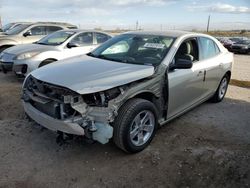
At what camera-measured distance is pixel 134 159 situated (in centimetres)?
364

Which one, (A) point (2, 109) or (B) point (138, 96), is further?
(A) point (2, 109)

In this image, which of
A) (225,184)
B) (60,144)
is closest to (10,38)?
(60,144)

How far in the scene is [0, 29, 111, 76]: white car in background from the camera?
714cm

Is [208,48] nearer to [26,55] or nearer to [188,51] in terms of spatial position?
[188,51]

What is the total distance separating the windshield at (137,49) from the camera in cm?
425

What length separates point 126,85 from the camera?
357 cm

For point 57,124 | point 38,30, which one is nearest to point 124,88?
point 57,124

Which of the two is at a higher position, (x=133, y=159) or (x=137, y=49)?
(x=137, y=49)

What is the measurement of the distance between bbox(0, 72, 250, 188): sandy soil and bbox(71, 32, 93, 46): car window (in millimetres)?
3774

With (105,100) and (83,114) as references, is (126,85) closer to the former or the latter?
(105,100)

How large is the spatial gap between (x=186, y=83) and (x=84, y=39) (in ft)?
15.7

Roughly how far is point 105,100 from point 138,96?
0.63 meters

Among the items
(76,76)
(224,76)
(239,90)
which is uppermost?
(76,76)

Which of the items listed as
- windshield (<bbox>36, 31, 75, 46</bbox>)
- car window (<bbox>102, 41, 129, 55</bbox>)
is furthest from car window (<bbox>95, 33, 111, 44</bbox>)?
car window (<bbox>102, 41, 129, 55</bbox>)
